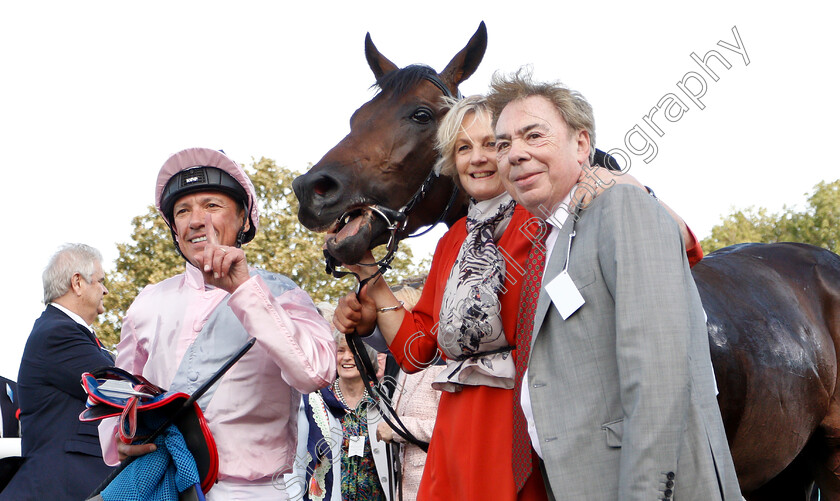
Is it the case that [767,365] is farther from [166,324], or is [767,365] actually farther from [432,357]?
[166,324]

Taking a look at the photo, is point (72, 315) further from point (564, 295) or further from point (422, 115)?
point (564, 295)

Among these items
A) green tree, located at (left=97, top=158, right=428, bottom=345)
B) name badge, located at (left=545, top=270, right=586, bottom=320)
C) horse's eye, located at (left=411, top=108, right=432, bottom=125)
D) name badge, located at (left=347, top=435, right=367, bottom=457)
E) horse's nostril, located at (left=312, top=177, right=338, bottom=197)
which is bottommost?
name badge, located at (left=347, top=435, right=367, bottom=457)

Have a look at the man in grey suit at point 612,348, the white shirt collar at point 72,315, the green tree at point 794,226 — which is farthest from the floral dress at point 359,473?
the green tree at point 794,226

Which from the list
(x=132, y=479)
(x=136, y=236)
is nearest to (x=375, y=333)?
(x=132, y=479)

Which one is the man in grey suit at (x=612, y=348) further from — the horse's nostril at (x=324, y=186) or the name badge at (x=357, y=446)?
the name badge at (x=357, y=446)

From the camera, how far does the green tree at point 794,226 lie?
96.7 ft

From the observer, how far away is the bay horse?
10.4 feet

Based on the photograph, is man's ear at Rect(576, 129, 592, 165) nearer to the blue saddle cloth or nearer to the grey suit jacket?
the grey suit jacket

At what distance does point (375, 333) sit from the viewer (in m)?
3.24

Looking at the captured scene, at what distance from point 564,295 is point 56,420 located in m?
4.08

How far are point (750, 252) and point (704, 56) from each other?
237cm

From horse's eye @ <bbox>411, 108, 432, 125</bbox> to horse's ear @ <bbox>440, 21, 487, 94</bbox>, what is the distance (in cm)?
32

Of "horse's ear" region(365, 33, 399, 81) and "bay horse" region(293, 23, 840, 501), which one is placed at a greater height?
"horse's ear" region(365, 33, 399, 81)

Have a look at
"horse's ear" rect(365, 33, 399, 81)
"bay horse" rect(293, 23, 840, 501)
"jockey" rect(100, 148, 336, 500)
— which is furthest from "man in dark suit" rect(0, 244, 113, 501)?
"bay horse" rect(293, 23, 840, 501)
